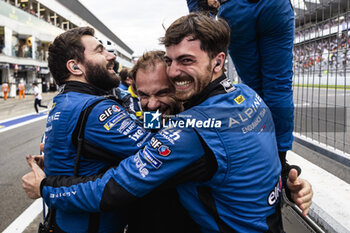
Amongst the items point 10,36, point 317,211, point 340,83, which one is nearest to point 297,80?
point 340,83

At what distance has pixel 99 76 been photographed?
5.42ft

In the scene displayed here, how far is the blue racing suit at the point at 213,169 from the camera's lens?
1018 mm

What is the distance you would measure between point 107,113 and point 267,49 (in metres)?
0.98

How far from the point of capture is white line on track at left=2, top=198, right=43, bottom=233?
2715 mm

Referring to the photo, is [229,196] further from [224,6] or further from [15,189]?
[15,189]

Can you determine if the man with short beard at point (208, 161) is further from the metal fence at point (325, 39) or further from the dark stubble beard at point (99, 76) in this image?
A: the metal fence at point (325, 39)

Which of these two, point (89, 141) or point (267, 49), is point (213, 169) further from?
point (267, 49)

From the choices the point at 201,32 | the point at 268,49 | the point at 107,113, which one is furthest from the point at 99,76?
the point at 268,49

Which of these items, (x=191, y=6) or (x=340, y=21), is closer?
(x=191, y=6)

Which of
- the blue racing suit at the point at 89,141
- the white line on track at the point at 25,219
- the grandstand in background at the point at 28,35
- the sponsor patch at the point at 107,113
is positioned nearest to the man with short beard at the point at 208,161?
the blue racing suit at the point at 89,141

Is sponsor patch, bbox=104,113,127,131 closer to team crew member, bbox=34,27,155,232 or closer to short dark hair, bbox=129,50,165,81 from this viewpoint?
team crew member, bbox=34,27,155,232

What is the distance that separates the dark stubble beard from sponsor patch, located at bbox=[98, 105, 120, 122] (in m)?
0.38

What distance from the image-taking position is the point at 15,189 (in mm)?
3809

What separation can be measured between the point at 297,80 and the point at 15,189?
4.42 meters
